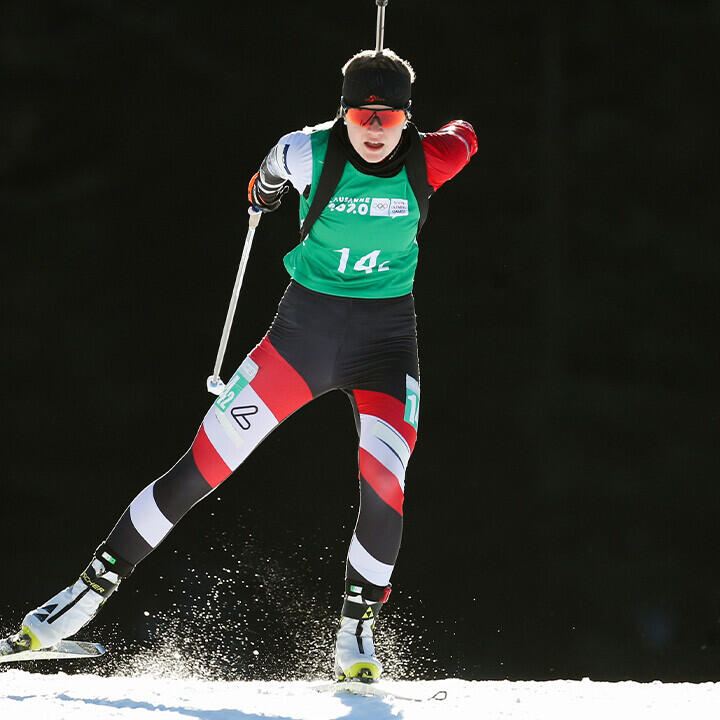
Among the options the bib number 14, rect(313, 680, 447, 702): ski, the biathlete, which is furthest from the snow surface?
the bib number 14

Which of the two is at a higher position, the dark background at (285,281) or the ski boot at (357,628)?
the dark background at (285,281)

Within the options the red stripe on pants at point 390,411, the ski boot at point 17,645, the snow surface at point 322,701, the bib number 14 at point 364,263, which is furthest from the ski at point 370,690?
the bib number 14 at point 364,263

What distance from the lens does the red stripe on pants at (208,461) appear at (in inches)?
120

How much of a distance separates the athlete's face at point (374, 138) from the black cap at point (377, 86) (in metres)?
0.02

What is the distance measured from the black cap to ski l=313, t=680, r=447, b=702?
1.41 m

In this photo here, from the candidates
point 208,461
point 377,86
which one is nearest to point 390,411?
point 208,461

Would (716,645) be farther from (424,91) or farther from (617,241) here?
(424,91)

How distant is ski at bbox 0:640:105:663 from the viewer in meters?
3.02

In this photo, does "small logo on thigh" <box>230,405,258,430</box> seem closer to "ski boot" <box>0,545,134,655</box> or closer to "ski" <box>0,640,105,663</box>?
"ski boot" <box>0,545,134,655</box>

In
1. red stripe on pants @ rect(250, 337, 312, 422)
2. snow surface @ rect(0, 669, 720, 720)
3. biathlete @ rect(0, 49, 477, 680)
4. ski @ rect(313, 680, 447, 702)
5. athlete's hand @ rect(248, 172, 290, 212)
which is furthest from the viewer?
athlete's hand @ rect(248, 172, 290, 212)

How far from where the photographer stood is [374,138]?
9.54ft

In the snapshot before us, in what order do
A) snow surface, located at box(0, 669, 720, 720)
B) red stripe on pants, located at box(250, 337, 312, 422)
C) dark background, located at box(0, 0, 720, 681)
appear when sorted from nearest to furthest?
snow surface, located at box(0, 669, 720, 720) → red stripe on pants, located at box(250, 337, 312, 422) → dark background, located at box(0, 0, 720, 681)

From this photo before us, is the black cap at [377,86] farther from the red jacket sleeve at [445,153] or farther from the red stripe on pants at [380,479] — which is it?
the red stripe on pants at [380,479]

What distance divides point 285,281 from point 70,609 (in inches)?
111
